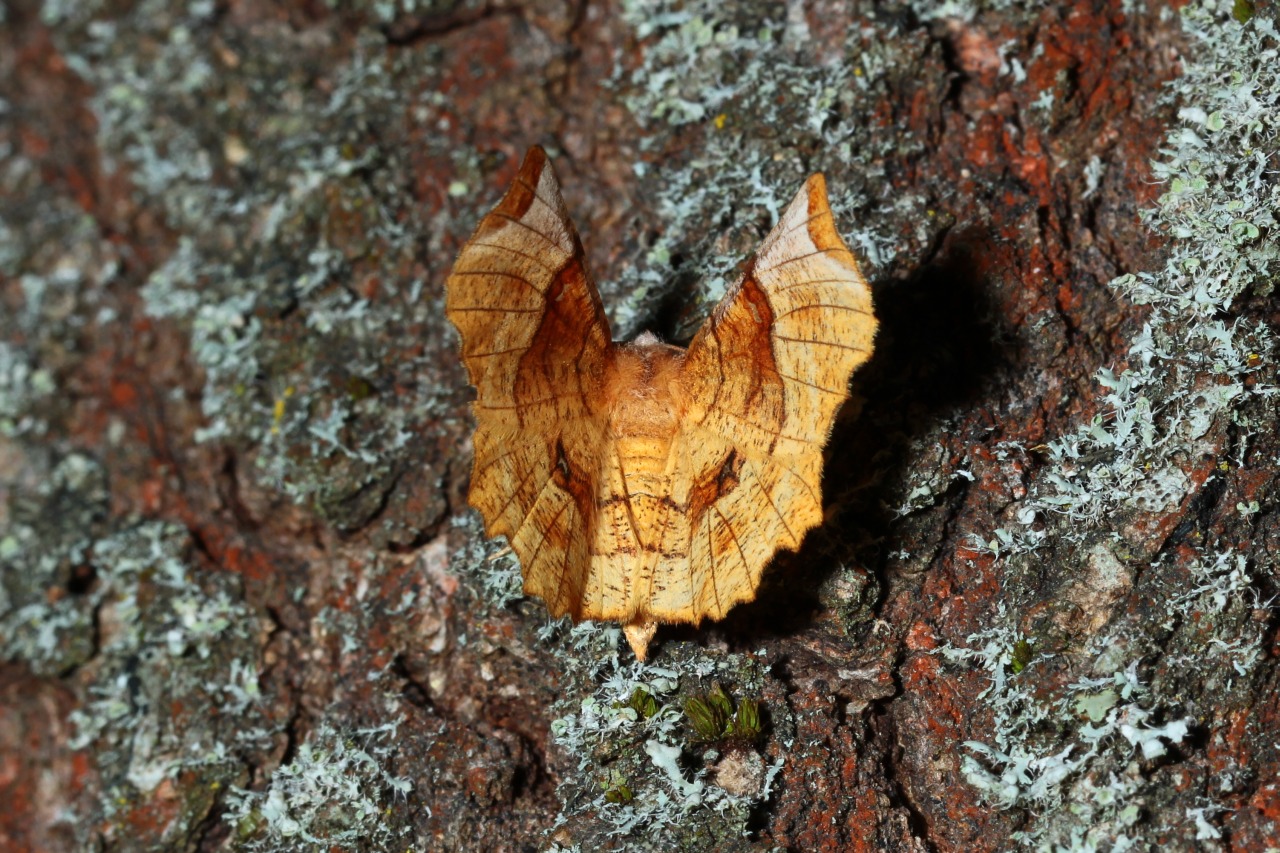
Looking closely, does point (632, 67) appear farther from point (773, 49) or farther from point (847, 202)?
point (847, 202)

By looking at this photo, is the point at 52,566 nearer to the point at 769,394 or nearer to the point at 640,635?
the point at 640,635

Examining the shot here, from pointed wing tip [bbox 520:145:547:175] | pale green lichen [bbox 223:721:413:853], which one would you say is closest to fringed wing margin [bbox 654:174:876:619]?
pointed wing tip [bbox 520:145:547:175]

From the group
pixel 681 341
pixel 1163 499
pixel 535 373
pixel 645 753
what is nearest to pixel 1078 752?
pixel 1163 499

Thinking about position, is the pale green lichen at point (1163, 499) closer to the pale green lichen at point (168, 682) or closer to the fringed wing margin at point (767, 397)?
the fringed wing margin at point (767, 397)

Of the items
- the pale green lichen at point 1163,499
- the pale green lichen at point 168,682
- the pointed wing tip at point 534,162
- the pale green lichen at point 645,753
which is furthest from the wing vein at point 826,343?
the pale green lichen at point 168,682

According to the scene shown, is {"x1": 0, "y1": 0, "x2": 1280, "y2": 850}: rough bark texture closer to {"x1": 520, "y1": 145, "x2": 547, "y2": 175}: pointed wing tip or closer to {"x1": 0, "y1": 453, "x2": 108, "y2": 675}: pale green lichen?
{"x1": 0, "y1": 453, "x2": 108, "y2": 675}: pale green lichen

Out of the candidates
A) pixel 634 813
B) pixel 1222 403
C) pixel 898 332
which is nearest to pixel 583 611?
pixel 634 813
